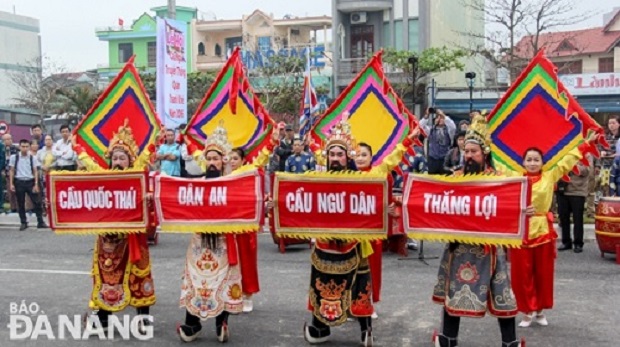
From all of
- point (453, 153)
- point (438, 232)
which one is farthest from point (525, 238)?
point (453, 153)

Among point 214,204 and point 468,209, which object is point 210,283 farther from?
point 468,209

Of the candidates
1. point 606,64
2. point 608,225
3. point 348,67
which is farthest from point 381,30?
point 608,225

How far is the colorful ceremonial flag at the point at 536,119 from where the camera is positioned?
6.49 metres

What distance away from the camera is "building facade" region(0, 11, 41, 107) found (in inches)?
2057

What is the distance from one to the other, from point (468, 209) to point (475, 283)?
0.55 metres

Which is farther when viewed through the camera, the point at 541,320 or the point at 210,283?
the point at 541,320

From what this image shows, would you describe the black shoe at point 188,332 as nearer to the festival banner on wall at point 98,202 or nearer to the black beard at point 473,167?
the festival banner on wall at point 98,202

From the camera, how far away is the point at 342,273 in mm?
5996

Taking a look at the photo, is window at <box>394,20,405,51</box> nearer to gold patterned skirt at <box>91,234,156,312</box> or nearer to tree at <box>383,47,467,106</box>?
tree at <box>383,47,467,106</box>

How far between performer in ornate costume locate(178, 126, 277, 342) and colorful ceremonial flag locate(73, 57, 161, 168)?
1179mm

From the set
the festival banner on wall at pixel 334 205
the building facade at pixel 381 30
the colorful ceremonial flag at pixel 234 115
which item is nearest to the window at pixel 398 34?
the building facade at pixel 381 30

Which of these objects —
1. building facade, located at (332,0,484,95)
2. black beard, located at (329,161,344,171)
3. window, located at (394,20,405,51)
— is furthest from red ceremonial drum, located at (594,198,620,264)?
window, located at (394,20,405,51)

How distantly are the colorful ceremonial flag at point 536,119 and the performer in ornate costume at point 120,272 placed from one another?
325cm

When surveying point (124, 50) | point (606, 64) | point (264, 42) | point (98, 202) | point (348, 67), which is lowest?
point (98, 202)
